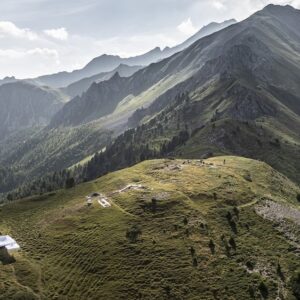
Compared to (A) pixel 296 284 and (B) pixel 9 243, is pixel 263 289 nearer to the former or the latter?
(A) pixel 296 284

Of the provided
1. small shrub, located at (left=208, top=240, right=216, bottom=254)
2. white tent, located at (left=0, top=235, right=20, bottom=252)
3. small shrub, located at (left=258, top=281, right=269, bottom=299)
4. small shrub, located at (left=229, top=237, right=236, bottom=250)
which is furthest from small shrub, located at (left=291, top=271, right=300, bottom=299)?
white tent, located at (left=0, top=235, right=20, bottom=252)

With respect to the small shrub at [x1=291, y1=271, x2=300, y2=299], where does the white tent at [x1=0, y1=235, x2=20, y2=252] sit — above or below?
above

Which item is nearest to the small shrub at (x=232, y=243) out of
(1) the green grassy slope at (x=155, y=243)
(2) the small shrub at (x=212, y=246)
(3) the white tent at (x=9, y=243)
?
(1) the green grassy slope at (x=155, y=243)

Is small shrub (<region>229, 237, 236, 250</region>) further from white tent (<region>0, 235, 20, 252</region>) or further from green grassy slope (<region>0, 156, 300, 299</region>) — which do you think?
white tent (<region>0, 235, 20, 252</region>)

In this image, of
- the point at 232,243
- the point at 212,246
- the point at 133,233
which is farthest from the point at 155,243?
the point at 232,243

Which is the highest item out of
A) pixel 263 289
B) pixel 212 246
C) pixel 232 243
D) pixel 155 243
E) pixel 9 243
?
pixel 9 243

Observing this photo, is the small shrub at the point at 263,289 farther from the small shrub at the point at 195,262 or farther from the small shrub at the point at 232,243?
the small shrub at the point at 232,243
